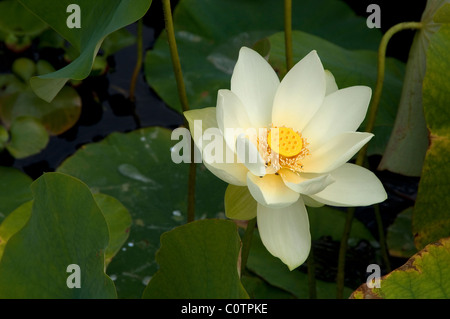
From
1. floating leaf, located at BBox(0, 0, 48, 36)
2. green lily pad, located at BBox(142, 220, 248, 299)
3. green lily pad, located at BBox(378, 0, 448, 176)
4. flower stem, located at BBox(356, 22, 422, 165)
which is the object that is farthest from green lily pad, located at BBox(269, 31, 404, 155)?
floating leaf, located at BBox(0, 0, 48, 36)

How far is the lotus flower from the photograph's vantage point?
907mm

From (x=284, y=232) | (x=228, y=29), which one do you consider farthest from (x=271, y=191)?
(x=228, y=29)

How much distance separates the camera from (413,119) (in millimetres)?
1244

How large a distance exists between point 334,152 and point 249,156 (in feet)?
0.56

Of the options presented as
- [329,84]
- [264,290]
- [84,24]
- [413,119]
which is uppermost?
[84,24]

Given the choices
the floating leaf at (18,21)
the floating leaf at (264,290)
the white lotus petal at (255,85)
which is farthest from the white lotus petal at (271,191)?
the floating leaf at (18,21)

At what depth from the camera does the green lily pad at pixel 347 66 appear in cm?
133

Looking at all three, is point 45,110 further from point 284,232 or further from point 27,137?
point 284,232

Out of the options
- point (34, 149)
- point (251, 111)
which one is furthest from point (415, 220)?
point (34, 149)

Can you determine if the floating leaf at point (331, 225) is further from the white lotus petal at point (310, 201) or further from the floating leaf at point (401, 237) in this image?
the white lotus petal at point (310, 201)

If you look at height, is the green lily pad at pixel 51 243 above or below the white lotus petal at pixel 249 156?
below

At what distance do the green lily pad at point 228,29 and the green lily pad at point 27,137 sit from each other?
38 cm
